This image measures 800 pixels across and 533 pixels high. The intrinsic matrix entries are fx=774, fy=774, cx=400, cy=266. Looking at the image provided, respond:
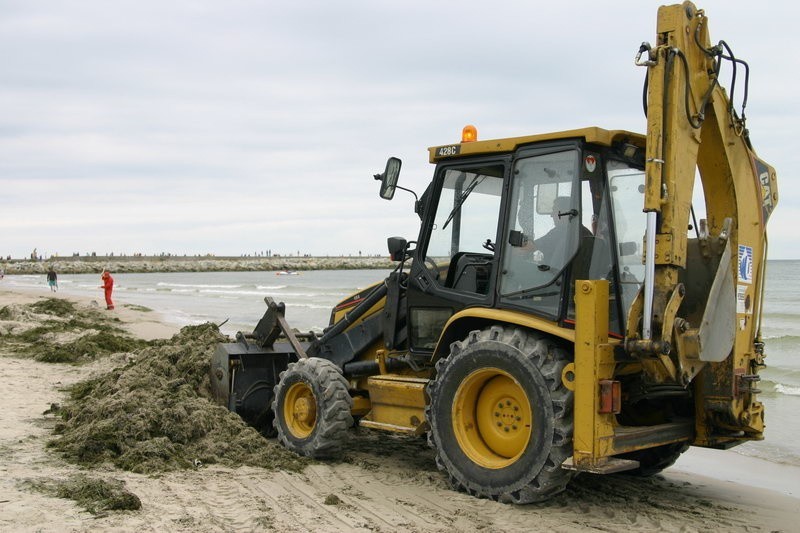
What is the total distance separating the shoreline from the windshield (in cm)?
8625

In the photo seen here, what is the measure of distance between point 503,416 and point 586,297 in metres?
1.15

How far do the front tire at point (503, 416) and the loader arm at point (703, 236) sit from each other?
0.63 meters

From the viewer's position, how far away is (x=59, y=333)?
15.1 m

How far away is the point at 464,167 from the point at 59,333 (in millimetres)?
11601

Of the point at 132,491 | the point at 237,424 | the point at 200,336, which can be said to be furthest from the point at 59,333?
the point at 132,491

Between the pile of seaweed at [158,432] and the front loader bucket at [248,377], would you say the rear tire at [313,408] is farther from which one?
the front loader bucket at [248,377]

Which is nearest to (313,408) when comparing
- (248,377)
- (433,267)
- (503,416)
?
(248,377)

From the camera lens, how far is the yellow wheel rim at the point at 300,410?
22.5 feet

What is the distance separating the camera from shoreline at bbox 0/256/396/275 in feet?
299

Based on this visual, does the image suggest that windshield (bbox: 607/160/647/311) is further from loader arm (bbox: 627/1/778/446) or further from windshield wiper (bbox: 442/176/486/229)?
windshield wiper (bbox: 442/176/486/229)

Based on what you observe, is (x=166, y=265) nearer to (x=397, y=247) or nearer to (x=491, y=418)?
(x=397, y=247)

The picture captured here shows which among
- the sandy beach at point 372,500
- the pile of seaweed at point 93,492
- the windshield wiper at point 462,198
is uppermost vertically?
the windshield wiper at point 462,198

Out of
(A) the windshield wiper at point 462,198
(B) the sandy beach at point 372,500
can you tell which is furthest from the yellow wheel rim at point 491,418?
(A) the windshield wiper at point 462,198

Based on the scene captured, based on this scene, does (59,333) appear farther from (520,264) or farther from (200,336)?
(520,264)
